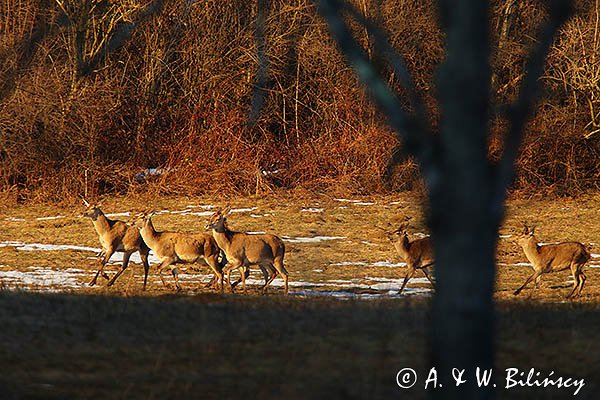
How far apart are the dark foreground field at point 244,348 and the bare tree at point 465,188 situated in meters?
1.44

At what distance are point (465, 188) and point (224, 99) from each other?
999 inches

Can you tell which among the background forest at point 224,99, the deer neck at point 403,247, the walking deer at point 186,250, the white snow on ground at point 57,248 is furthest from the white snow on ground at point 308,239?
the background forest at point 224,99

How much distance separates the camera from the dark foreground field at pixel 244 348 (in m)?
6.98

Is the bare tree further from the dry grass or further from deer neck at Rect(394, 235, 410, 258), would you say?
deer neck at Rect(394, 235, 410, 258)

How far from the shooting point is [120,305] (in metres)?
10.8

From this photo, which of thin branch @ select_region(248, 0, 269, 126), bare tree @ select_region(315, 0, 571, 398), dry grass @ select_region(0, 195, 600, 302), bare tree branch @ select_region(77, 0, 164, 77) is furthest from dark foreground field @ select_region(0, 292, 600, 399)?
thin branch @ select_region(248, 0, 269, 126)

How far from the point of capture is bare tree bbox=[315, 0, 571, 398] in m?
5.28

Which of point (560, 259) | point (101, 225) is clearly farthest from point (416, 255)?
point (101, 225)

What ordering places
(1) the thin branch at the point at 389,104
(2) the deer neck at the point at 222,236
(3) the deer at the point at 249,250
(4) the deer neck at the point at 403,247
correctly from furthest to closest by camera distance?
(4) the deer neck at the point at 403,247, (2) the deer neck at the point at 222,236, (3) the deer at the point at 249,250, (1) the thin branch at the point at 389,104

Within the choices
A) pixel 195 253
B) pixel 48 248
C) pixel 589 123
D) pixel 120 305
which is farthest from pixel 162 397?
pixel 589 123

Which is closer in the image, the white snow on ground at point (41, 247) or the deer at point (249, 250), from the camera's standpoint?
the deer at point (249, 250)

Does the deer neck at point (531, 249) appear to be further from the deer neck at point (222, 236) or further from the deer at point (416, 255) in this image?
the deer neck at point (222, 236)

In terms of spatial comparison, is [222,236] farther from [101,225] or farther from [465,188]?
[465,188]

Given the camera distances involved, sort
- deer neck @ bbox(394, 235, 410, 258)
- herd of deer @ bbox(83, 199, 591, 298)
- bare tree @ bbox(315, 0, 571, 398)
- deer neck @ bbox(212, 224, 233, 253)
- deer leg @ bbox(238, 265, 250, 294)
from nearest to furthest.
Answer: bare tree @ bbox(315, 0, 571, 398) → deer leg @ bbox(238, 265, 250, 294) → herd of deer @ bbox(83, 199, 591, 298) → deer neck @ bbox(212, 224, 233, 253) → deer neck @ bbox(394, 235, 410, 258)
